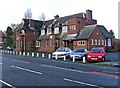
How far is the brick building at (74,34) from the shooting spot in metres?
47.9

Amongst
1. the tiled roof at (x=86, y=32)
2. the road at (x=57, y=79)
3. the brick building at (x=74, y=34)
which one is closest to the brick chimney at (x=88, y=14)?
the brick building at (x=74, y=34)

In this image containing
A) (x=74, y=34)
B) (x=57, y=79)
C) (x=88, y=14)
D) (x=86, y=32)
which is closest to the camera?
(x=57, y=79)

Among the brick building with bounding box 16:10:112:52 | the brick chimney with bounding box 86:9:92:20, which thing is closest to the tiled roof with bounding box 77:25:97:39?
the brick building with bounding box 16:10:112:52

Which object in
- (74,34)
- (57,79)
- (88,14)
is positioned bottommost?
(57,79)

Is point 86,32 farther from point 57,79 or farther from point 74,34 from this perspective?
point 57,79

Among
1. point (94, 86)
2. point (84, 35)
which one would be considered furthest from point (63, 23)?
point (94, 86)

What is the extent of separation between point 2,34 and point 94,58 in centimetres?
9028

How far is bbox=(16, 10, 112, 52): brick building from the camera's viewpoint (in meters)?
47.9

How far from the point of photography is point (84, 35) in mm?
47938

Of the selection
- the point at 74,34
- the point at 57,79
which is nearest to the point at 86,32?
the point at 74,34

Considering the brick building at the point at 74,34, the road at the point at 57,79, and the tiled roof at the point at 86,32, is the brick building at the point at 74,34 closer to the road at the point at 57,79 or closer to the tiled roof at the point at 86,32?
the tiled roof at the point at 86,32

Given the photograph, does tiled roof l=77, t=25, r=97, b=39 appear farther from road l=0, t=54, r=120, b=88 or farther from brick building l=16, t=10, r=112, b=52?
road l=0, t=54, r=120, b=88

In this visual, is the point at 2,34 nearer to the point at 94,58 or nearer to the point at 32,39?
the point at 32,39

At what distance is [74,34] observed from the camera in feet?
165
